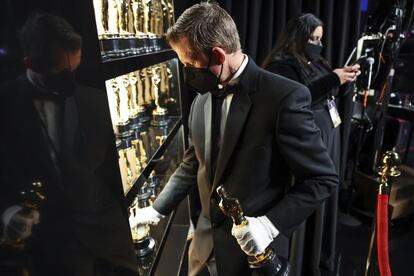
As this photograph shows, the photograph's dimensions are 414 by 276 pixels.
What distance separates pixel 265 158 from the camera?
2.83 feet

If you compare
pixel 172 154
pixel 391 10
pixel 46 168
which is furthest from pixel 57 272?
pixel 391 10

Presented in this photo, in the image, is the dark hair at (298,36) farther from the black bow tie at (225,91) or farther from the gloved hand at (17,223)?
the gloved hand at (17,223)

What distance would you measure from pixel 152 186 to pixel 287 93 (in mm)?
931

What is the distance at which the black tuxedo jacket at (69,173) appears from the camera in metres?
0.40

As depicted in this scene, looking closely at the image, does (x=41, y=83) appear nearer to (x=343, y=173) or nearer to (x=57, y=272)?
(x=57, y=272)

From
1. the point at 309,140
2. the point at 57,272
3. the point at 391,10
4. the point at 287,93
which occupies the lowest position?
the point at 57,272

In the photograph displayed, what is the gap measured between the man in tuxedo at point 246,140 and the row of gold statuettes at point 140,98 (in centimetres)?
37

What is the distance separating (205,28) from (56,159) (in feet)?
1.67

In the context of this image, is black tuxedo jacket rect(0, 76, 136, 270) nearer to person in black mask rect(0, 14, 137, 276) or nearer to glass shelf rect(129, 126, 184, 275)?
person in black mask rect(0, 14, 137, 276)

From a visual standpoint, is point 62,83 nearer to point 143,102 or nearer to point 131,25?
point 131,25

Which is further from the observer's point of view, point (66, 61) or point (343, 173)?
point (343, 173)

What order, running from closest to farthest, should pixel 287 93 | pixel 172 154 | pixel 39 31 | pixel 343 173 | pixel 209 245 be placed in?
pixel 39 31
pixel 287 93
pixel 209 245
pixel 172 154
pixel 343 173

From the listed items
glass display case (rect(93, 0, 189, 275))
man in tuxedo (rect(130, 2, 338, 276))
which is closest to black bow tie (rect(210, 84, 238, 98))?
man in tuxedo (rect(130, 2, 338, 276))

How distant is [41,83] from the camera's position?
A: 1.46ft
